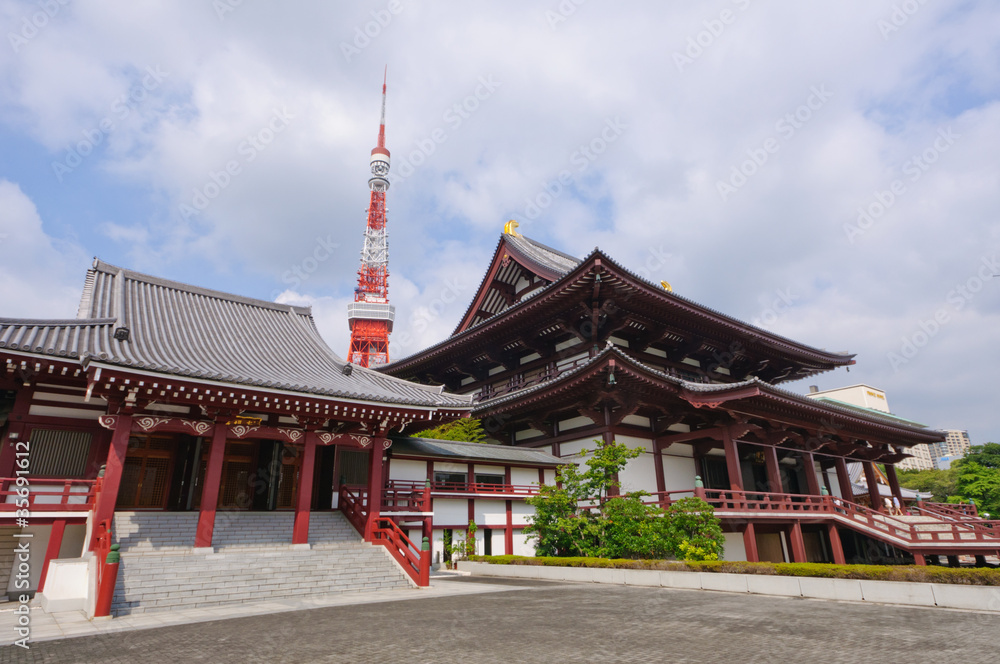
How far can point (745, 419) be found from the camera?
68.0ft

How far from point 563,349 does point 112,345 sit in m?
17.2

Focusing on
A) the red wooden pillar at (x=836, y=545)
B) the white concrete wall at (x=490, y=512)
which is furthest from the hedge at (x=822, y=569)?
the red wooden pillar at (x=836, y=545)

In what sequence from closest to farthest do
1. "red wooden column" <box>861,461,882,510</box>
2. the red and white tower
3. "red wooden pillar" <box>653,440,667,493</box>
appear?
"red wooden pillar" <box>653,440,667,493</box> < "red wooden column" <box>861,461,882,510</box> < the red and white tower

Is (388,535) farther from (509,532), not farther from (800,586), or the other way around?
(800,586)

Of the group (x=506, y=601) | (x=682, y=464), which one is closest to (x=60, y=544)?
(x=506, y=601)

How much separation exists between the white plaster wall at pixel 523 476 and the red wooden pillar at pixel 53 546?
46.5 feet

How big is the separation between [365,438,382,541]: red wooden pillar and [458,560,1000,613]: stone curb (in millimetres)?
4820

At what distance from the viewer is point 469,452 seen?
21297 millimetres

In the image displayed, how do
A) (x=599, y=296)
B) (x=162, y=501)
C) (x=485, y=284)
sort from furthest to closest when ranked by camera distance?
(x=485, y=284) → (x=599, y=296) → (x=162, y=501)

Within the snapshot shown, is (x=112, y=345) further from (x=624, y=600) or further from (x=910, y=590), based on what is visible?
(x=910, y=590)

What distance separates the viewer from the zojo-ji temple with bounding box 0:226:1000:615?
12.7 metres

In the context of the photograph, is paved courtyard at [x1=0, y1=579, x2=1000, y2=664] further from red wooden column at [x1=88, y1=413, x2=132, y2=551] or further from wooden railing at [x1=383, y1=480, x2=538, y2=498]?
wooden railing at [x1=383, y1=480, x2=538, y2=498]

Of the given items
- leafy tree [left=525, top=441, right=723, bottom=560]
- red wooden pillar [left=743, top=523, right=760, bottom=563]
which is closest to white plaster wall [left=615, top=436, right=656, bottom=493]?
leafy tree [left=525, top=441, right=723, bottom=560]

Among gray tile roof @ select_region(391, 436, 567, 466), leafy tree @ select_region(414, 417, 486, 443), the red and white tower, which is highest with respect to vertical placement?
the red and white tower
